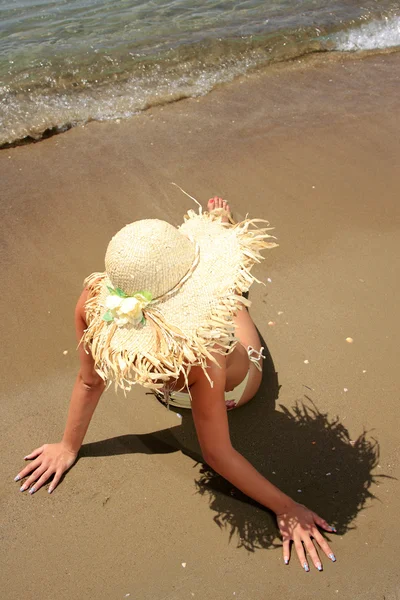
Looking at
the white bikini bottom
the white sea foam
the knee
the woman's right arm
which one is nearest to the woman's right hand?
the woman's right arm

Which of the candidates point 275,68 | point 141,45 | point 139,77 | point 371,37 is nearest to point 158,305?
point 139,77

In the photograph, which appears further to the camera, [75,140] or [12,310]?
[75,140]

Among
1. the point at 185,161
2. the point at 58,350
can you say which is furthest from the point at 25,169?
the point at 58,350

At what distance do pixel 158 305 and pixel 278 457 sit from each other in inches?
42.8

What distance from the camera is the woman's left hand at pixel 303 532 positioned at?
212cm

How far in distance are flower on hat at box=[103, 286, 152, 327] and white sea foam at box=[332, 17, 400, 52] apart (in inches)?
186

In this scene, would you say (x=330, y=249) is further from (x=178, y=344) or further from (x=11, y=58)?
(x=11, y=58)

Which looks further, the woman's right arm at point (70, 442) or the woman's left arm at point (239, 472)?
the woman's right arm at point (70, 442)

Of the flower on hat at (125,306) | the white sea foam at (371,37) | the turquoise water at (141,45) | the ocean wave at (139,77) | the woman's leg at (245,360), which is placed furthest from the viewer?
the white sea foam at (371,37)

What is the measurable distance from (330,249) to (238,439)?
1.33m

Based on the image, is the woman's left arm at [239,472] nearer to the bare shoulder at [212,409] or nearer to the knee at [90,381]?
the bare shoulder at [212,409]

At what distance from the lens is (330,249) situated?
3.31 meters

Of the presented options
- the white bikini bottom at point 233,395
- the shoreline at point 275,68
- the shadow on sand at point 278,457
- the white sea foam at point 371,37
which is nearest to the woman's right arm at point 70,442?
the shadow on sand at point 278,457

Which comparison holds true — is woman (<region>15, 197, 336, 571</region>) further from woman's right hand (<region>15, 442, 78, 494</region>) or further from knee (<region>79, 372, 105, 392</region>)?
woman's right hand (<region>15, 442, 78, 494</region>)
